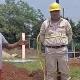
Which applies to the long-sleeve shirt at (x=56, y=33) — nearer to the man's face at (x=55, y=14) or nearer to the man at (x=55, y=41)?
the man at (x=55, y=41)

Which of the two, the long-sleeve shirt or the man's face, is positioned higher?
the man's face

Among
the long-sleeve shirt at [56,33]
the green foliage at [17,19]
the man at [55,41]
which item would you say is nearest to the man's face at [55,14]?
the man at [55,41]

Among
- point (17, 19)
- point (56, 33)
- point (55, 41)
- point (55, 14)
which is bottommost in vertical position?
point (17, 19)

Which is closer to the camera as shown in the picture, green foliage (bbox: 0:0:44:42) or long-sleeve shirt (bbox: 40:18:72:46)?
long-sleeve shirt (bbox: 40:18:72:46)

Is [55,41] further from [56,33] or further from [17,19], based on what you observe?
[17,19]

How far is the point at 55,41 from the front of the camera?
959 cm

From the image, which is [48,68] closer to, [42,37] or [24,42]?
[42,37]

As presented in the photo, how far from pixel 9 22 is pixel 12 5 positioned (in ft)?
8.76

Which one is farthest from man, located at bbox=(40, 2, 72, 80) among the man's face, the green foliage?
the green foliage

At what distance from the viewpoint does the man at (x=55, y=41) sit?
31.4ft

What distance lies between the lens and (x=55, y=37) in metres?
9.56

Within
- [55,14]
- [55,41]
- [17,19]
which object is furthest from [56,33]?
[17,19]

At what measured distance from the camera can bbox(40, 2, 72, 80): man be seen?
9.58 meters

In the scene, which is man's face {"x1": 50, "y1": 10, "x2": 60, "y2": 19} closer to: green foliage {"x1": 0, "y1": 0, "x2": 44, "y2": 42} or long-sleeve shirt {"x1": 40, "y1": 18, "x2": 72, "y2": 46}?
long-sleeve shirt {"x1": 40, "y1": 18, "x2": 72, "y2": 46}
